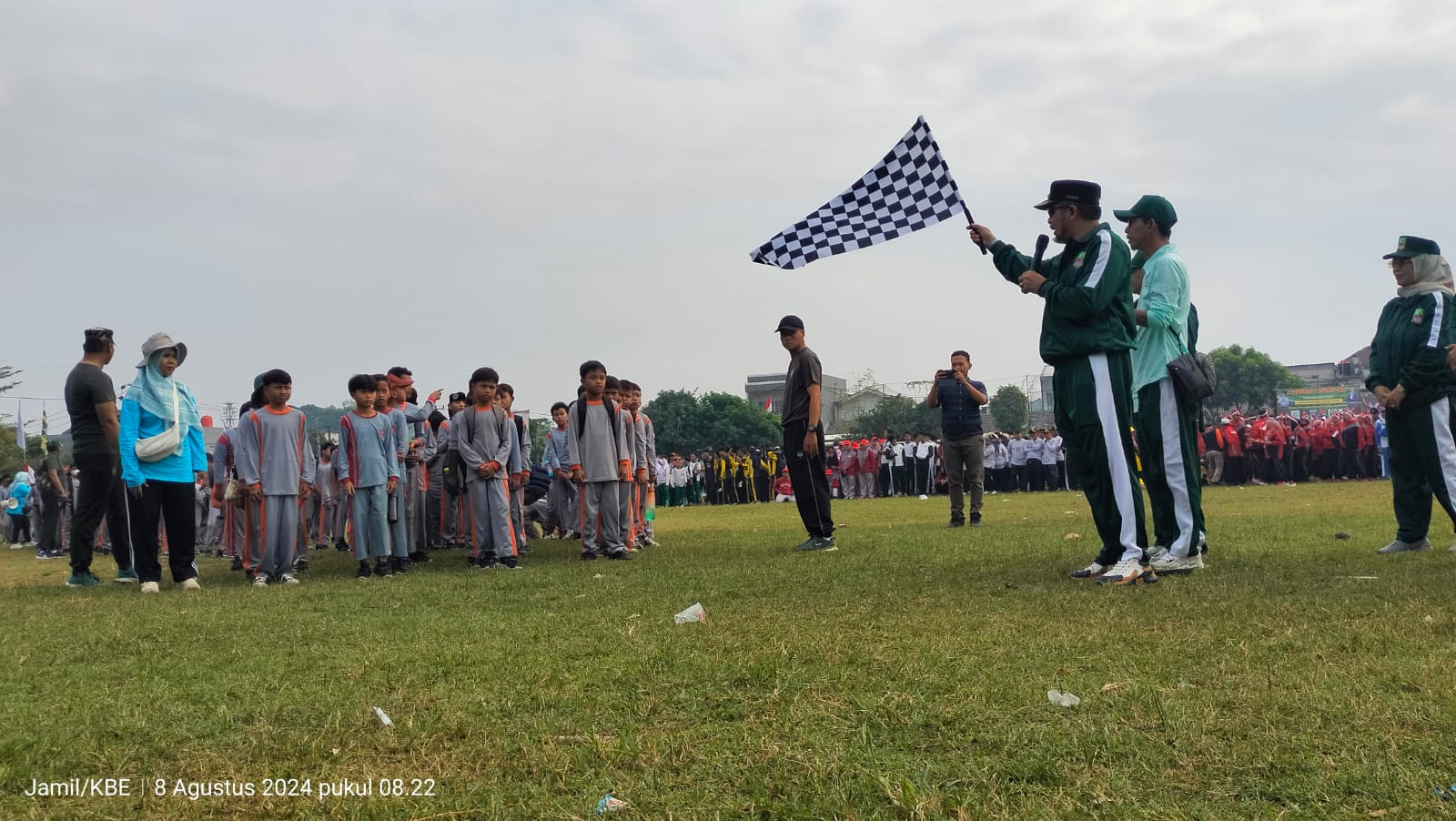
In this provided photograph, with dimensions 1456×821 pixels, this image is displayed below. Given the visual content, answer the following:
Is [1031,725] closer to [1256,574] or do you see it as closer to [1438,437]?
[1256,574]

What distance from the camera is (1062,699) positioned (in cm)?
338

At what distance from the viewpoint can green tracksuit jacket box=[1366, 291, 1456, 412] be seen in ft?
25.5

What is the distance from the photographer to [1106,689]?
3.47m

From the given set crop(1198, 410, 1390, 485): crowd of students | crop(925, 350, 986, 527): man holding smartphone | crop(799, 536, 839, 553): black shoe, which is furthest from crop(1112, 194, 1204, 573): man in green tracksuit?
crop(1198, 410, 1390, 485): crowd of students

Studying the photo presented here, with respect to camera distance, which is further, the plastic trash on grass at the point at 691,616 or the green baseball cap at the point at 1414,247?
the green baseball cap at the point at 1414,247

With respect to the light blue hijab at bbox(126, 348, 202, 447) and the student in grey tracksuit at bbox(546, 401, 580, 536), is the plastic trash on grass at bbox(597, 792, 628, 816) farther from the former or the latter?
the student in grey tracksuit at bbox(546, 401, 580, 536)

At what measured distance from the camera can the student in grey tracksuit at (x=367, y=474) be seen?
9.54 meters

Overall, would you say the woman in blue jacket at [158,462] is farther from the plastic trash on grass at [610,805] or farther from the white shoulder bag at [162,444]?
the plastic trash on grass at [610,805]

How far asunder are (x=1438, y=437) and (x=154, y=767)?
8.29 metres

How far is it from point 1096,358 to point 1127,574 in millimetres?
1275

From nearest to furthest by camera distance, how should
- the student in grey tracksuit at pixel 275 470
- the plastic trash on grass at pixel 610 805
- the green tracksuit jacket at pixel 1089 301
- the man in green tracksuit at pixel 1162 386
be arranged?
the plastic trash on grass at pixel 610 805 → the green tracksuit jacket at pixel 1089 301 → the man in green tracksuit at pixel 1162 386 → the student in grey tracksuit at pixel 275 470

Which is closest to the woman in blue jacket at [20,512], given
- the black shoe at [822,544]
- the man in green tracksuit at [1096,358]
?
the black shoe at [822,544]

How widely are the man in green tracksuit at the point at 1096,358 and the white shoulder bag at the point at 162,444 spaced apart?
678 cm

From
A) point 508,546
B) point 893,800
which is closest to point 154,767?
point 893,800
